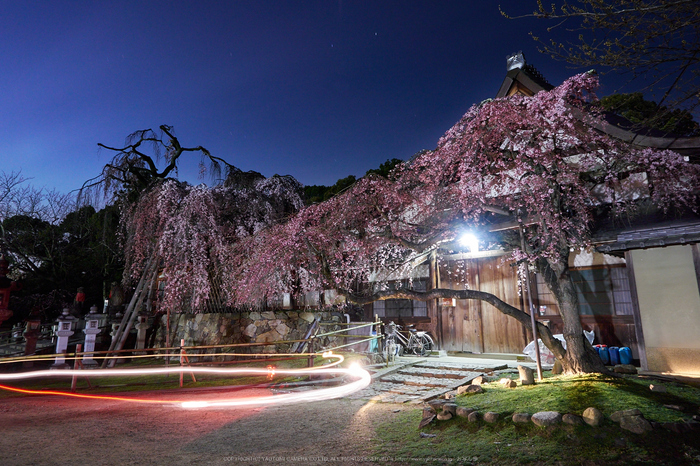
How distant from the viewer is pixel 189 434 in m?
6.50

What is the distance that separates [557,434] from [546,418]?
10.4 inches

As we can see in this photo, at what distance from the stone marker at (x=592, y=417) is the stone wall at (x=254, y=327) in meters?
11.1

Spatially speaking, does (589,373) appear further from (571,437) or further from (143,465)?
(143,465)

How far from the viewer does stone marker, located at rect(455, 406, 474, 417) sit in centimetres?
615

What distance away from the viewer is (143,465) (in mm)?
5062

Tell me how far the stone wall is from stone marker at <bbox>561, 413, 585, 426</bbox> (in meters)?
11.0

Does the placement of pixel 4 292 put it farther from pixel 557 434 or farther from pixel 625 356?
pixel 625 356

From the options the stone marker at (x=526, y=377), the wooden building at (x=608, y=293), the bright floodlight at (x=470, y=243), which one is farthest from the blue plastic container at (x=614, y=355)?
the bright floodlight at (x=470, y=243)

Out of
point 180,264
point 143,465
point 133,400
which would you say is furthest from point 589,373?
point 180,264

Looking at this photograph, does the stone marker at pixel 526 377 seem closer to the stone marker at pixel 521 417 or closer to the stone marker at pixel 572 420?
the stone marker at pixel 521 417

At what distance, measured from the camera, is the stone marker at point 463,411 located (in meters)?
6.15

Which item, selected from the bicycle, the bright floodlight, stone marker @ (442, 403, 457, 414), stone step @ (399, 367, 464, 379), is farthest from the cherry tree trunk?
the bicycle

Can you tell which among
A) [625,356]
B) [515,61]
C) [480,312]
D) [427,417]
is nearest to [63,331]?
[427,417]

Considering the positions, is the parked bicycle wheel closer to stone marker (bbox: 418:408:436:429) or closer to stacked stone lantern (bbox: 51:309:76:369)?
stone marker (bbox: 418:408:436:429)
